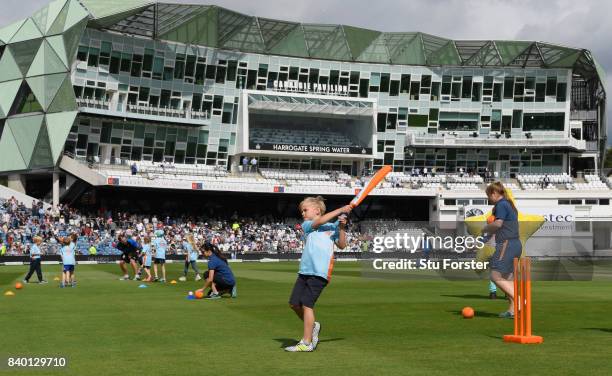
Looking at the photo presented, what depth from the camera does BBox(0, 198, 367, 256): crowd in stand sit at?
59812 mm

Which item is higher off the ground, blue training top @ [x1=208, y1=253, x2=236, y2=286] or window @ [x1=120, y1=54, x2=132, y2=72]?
window @ [x1=120, y1=54, x2=132, y2=72]

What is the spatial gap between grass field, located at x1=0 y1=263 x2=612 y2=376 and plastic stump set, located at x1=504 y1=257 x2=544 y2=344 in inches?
11.4

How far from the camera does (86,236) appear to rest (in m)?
63.1

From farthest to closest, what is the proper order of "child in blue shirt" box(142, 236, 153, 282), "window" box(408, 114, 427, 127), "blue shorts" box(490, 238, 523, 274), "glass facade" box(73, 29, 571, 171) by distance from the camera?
"window" box(408, 114, 427, 127)
"glass facade" box(73, 29, 571, 171)
"child in blue shirt" box(142, 236, 153, 282)
"blue shorts" box(490, 238, 523, 274)

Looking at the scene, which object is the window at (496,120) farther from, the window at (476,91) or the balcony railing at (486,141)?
the balcony railing at (486,141)

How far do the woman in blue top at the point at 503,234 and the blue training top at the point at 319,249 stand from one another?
14.6ft

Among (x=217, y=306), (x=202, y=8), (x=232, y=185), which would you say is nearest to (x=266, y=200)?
(x=232, y=185)

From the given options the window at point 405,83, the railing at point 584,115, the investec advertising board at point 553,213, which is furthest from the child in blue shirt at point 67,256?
the railing at point 584,115

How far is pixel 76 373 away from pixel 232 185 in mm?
67176

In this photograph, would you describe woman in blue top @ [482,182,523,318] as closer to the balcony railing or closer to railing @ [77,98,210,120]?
railing @ [77,98,210,120]

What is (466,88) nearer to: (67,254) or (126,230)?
(126,230)

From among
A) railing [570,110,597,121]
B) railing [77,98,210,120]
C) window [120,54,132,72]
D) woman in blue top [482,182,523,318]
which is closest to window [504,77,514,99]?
railing [570,110,597,121]

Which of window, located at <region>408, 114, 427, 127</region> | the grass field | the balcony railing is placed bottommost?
the grass field

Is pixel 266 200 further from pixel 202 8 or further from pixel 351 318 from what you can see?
pixel 351 318
